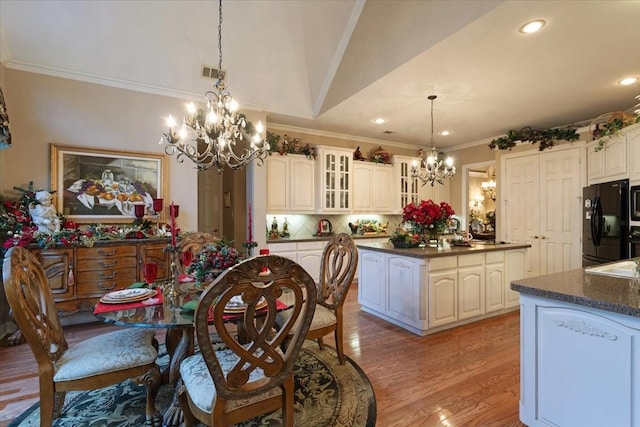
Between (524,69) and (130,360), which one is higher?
(524,69)

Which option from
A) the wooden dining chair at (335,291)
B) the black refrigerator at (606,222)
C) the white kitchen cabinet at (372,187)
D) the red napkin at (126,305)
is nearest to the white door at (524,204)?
the black refrigerator at (606,222)

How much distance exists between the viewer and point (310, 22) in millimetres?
3820

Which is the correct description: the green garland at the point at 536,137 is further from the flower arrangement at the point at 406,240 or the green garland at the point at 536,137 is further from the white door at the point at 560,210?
the flower arrangement at the point at 406,240

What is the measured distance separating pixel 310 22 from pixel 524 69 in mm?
2527

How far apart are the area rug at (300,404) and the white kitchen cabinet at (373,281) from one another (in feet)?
4.54

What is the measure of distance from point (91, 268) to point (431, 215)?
3796 mm

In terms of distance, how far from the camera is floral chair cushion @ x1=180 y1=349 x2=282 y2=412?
1.35m

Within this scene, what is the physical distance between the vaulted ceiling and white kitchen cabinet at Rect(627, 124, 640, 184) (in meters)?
0.61

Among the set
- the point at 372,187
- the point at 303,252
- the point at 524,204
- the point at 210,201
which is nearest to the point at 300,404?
the point at 303,252

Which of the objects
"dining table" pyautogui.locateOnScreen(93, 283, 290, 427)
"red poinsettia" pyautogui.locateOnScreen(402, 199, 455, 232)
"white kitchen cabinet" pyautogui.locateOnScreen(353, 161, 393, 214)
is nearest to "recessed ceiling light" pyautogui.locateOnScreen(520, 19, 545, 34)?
"red poinsettia" pyautogui.locateOnScreen(402, 199, 455, 232)

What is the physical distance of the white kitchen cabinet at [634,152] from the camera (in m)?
3.37

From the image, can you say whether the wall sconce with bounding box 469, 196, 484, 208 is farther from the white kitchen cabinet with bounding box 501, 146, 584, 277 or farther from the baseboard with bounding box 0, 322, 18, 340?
the baseboard with bounding box 0, 322, 18, 340

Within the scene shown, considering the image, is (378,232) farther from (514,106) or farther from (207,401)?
(207,401)

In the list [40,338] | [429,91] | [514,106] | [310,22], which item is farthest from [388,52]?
[40,338]
